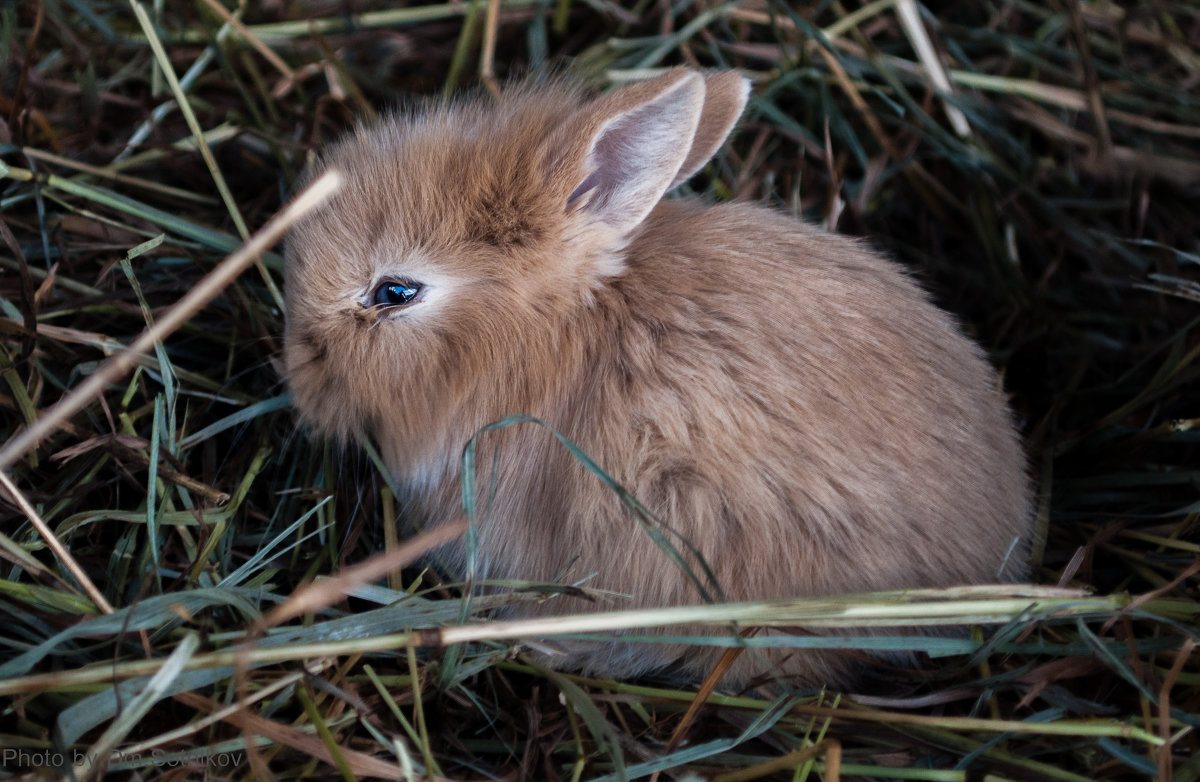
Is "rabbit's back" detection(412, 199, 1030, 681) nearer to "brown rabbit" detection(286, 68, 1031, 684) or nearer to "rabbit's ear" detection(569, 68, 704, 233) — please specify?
"brown rabbit" detection(286, 68, 1031, 684)

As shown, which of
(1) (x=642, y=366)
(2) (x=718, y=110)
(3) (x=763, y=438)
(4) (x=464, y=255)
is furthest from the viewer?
(2) (x=718, y=110)

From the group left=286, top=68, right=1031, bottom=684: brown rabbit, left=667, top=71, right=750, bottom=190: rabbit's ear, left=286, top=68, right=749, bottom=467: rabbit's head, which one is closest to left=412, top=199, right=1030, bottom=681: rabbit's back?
left=286, top=68, right=1031, bottom=684: brown rabbit

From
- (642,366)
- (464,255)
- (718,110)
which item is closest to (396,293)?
(464,255)

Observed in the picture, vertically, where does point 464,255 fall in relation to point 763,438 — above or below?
above

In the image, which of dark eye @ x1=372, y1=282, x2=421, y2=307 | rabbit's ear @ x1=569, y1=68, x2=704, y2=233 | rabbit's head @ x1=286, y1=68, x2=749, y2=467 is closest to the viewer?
rabbit's ear @ x1=569, y1=68, x2=704, y2=233

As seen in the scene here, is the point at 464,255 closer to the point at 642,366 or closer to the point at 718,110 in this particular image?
the point at 642,366

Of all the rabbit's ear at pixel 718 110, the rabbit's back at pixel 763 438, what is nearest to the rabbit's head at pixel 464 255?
the rabbit's ear at pixel 718 110

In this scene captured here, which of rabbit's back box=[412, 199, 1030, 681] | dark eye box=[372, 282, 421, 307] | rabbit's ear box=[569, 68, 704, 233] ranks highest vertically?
rabbit's ear box=[569, 68, 704, 233]

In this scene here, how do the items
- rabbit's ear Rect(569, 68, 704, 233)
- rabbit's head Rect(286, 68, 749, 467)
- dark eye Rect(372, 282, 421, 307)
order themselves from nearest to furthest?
rabbit's ear Rect(569, 68, 704, 233) → rabbit's head Rect(286, 68, 749, 467) → dark eye Rect(372, 282, 421, 307)
